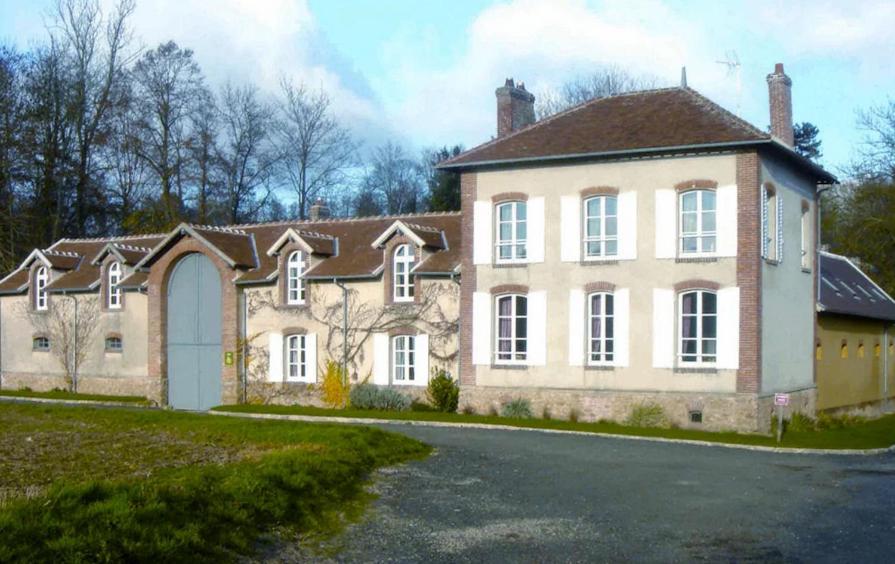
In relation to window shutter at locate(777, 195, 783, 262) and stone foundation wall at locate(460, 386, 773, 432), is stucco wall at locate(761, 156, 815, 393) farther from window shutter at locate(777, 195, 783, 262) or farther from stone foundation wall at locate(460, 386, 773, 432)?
stone foundation wall at locate(460, 386, 773, 432)

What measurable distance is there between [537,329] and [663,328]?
352cm

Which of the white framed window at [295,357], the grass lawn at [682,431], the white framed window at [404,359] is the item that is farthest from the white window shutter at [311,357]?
the white framed window at [404,359]

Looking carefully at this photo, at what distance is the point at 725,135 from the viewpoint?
26219 mm

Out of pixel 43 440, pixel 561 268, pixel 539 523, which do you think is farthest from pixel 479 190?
pixel 539 523

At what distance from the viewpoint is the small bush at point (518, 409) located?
2830cm

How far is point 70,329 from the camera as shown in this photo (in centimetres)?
3928

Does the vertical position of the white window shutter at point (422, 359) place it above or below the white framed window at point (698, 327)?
below

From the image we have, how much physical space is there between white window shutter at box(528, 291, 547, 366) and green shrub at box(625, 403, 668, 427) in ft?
9.87

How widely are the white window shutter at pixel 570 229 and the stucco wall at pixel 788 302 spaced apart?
480 cm

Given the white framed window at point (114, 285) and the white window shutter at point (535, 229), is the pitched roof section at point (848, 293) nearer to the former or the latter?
the white window shutter at point (535, 229)

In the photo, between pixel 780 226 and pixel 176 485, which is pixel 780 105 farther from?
pixel 176 485

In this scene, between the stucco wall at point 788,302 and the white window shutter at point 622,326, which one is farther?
the white window shutter at point 622,326

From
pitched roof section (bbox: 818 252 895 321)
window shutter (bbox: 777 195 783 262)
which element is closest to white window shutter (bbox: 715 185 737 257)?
window shutter (bbox: 777 195 783 262)

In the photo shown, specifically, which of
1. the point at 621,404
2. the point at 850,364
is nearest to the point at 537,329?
the point at 621,404
